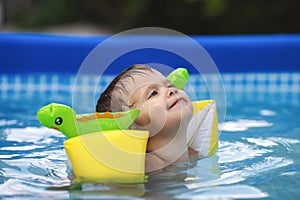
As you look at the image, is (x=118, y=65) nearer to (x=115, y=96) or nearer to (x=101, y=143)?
(x=115, y=96)

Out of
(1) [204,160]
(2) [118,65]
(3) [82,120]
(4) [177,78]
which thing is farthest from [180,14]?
(3) [82,120]

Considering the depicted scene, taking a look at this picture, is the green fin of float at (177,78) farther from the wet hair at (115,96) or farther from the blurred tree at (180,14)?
the blurred tree at (180,14)

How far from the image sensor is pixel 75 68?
5.17 metres

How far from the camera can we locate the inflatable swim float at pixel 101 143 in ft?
8.14

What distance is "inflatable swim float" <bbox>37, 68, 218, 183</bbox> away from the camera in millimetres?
2482

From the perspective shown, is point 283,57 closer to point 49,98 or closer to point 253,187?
point 49,98

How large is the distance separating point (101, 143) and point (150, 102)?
0.26 meters

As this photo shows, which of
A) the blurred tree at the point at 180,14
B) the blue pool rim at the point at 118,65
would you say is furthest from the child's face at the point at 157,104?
the blurred tree at the point at 180,14

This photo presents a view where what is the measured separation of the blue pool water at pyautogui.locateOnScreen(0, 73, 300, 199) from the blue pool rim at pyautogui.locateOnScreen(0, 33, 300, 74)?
29 centimetres

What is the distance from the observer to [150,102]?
8.55 feet

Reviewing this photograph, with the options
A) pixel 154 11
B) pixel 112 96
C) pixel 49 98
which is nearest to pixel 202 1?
pixel 154 11

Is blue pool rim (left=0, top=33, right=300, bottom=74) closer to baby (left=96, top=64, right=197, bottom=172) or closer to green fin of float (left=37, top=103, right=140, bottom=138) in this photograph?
baby (left=96, top=64, right=197, bottom=172)

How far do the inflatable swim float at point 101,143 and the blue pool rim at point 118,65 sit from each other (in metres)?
2.50

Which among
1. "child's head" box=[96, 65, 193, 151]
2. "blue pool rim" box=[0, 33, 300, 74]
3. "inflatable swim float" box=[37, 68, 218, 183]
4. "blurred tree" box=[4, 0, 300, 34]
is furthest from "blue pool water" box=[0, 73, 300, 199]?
"blurred tree" box=[4, 0, 300, 34]
